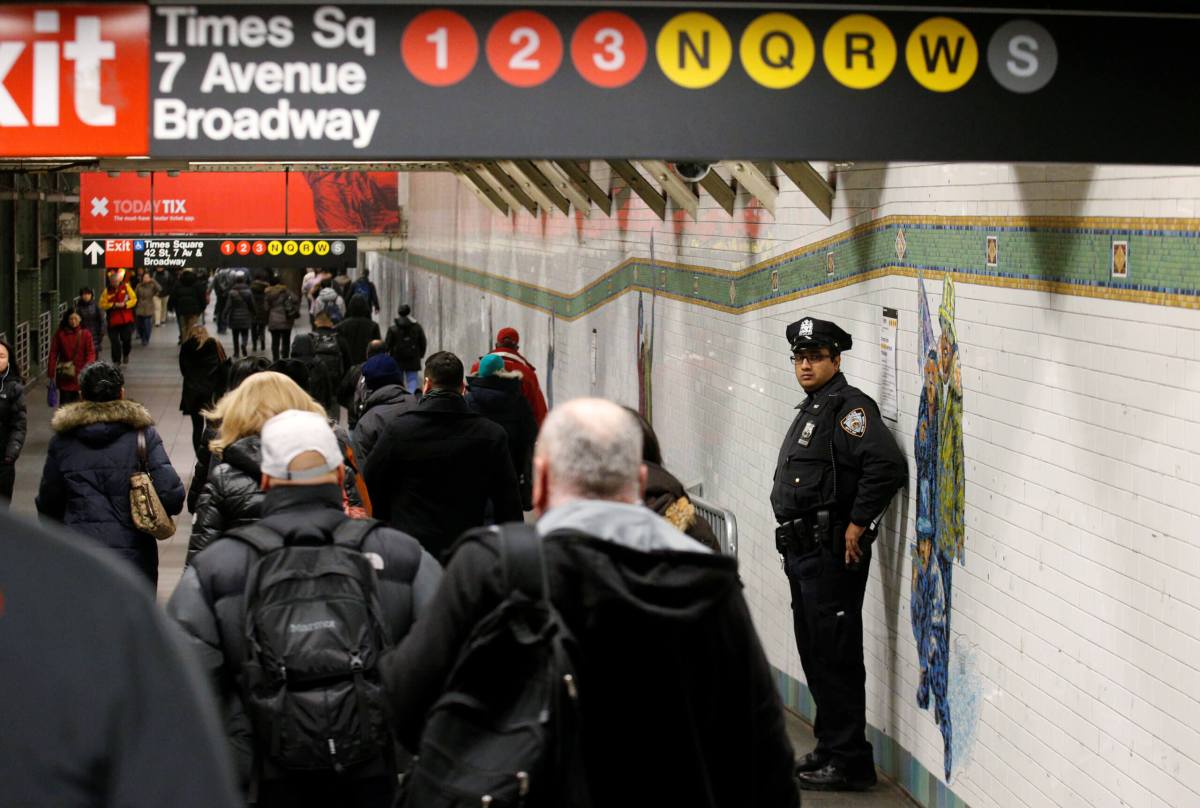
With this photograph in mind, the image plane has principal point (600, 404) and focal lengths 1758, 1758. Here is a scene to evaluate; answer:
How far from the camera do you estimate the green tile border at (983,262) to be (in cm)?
488

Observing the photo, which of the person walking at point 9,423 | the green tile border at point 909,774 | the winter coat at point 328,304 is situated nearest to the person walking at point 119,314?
the winter coat at point 328,304

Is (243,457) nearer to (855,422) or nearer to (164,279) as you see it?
(855,422)

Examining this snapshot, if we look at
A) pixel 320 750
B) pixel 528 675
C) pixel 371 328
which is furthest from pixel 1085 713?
pixel 371 328

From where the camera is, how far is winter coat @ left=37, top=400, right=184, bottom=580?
302 inches

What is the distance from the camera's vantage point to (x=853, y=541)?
700 centimetres

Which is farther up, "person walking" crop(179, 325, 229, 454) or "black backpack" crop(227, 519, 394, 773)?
"black backpack" crop(227, 519, 394, 773)

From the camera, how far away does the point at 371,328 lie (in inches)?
775

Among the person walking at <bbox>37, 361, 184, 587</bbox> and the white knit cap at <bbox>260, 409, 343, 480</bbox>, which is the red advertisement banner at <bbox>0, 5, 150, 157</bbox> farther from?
the person walking at <bbox>37, 361, 184, 587</bbox>

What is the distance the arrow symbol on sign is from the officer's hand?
15.1 m

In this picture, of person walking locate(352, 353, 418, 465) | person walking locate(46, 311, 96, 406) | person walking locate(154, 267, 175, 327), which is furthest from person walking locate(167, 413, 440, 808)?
person walking locate(154, 267, 175, 327)

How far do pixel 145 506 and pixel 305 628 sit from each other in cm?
387

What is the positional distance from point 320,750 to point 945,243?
3.53 metres

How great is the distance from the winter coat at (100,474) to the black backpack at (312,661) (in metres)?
3.78

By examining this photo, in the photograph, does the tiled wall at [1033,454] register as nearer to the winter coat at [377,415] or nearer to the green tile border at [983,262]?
the green tile border at [983,262]
